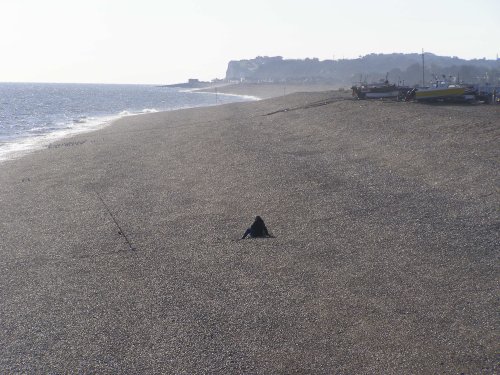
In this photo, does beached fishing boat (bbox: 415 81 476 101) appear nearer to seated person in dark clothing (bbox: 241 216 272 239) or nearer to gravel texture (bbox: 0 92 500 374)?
gravel texture (bbox: 0 92 500 374)

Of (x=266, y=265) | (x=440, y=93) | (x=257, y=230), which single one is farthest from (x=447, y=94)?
(x=266, y=265)

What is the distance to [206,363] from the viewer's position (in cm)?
722

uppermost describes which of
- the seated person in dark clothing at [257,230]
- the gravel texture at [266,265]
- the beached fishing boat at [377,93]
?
the beached fishing boat at [377,93]

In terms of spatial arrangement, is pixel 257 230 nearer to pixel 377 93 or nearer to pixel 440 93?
pixel 440 93

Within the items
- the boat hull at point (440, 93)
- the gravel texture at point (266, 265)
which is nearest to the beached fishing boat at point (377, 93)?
the boat hull at point (440, 93)

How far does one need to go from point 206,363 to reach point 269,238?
5.26 metres

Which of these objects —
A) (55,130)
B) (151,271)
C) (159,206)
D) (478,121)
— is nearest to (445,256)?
(151,271)

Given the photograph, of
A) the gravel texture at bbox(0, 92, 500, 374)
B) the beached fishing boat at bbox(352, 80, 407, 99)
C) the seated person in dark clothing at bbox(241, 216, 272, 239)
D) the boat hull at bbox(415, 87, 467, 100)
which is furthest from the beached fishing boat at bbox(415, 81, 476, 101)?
the seated person in dark clothing at bbox(241, 216, 272, 239)

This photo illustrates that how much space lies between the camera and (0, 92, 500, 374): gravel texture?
743 cm

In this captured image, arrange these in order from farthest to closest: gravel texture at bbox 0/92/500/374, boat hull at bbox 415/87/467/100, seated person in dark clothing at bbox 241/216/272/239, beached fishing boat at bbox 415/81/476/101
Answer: boat hull at bbox 415/87/467/100, beached fishing boat at bbox 415/81/476/101, seated person in dark clothing at bbox 241/216/272/239, gravel texture at bbox 0/92/500/374

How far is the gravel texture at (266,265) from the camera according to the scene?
7426mm

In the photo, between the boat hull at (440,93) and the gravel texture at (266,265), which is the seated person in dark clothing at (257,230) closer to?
the gravel texture at (266,265)

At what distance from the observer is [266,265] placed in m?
10.6

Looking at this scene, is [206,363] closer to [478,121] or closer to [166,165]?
[166,165]
